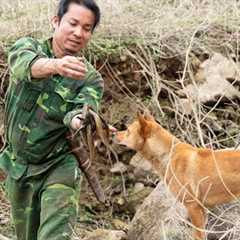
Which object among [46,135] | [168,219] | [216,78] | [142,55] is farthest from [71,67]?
[216,78]

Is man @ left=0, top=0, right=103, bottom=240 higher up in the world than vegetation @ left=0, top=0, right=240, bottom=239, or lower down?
higher up

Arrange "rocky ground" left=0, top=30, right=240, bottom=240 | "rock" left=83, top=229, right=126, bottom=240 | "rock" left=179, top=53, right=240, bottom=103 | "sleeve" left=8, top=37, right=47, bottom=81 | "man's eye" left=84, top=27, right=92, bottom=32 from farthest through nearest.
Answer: "rock" left=179, top=53, right=240, bottom=103
"rocky ground" left=0, top=30, right=240, bottom=240
"rock" left=83, top=229, right=126, bottom=240
"man's eye" left=84, top=27, right=92, bottom=32
"sleeve" left=8, top=37, right=47, bottom=81

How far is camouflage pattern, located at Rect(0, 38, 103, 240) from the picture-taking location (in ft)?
10.7

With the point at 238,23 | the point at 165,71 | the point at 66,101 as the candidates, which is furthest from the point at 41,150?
the point at 238,23

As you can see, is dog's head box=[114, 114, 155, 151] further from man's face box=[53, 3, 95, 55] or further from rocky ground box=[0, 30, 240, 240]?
man's face box=[53, 3, 95, 55]

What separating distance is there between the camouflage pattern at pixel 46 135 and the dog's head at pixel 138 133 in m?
1.28

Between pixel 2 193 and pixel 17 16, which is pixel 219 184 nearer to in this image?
pixel 2 193

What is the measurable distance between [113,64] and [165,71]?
23.7 inches

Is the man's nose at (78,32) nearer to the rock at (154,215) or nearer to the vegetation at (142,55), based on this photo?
the rock at (154,215)

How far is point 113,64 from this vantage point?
21.3ft

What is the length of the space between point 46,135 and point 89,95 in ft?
1.05

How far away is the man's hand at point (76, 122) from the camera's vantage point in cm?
305

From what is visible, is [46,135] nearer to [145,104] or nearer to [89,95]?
[89,95]

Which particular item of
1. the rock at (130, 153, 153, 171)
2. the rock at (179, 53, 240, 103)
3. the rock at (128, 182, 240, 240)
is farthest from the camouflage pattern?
the rock at (179, 53, 240, 103)
